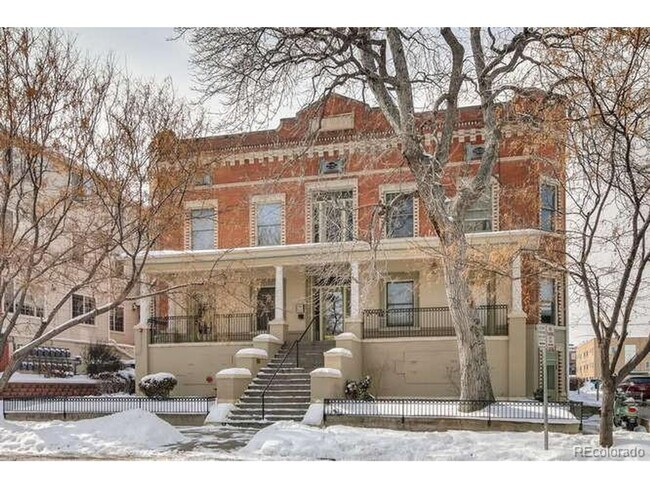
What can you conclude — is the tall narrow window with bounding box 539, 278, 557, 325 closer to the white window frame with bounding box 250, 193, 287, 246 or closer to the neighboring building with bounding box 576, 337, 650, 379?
the neighboring building with bounding box 576, 337, 650, 379

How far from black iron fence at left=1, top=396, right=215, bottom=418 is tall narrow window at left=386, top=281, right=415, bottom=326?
3.64 metres

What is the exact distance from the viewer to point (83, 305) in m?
10.8

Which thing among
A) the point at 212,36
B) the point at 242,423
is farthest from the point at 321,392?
the point at 212,36

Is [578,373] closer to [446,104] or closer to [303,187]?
[446,104]

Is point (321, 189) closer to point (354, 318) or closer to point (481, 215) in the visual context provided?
point (354, 318)

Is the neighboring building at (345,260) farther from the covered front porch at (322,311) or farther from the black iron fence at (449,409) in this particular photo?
the black iron fence at (449,409)

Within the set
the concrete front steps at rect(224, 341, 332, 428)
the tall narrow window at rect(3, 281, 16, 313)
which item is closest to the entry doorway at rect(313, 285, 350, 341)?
the concrete front steps at rect(224, 341, 332, 428)

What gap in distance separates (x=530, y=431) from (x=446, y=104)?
4097 mm

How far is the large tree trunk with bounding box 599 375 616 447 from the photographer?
788 cm

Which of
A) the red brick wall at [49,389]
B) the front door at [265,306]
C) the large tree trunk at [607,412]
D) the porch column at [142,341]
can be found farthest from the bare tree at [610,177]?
the red brick wall at [49,389]

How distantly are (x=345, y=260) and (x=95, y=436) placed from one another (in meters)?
3.83

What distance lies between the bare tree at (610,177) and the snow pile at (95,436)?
15.3 feet

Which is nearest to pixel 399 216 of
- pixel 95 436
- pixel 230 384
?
pixel 230 384

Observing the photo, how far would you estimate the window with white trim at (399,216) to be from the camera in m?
10.9
